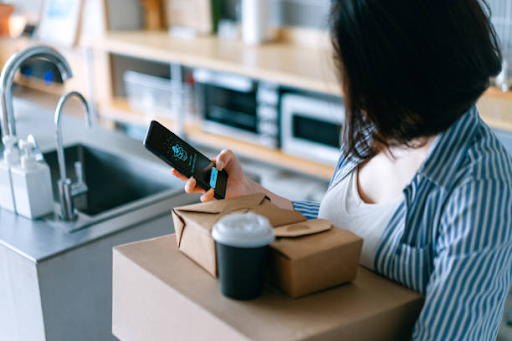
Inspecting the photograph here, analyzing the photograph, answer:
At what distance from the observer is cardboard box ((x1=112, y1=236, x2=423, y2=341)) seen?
2.44 feet

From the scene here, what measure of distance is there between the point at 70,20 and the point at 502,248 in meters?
4.08

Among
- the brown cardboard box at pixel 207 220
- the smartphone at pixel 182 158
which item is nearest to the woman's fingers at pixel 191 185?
the smartphone at pixel 182 158

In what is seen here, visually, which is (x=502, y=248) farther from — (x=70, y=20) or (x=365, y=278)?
(x=70, y=20)

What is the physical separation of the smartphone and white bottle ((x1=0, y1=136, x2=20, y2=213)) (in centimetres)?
51

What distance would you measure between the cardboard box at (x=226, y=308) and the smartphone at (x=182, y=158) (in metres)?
0.18

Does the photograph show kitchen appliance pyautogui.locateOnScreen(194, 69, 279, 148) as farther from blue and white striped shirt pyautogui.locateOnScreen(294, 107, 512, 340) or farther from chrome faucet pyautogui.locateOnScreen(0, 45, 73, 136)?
blue and white striped shirt pyautogui.locateOnScreen(294, 107, 512, 340)

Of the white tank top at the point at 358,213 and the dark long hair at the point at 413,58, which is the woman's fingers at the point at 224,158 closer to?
the white tank top at the point at 358,213

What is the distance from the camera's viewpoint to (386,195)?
3.41 ft

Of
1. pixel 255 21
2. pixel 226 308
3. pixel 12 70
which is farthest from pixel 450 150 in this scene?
pixel 255 21

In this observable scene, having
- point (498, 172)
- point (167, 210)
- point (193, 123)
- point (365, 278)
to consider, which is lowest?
point (193, 123)

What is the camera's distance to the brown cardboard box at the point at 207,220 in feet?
2.74

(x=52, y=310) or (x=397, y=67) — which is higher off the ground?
(x=397, y=67)

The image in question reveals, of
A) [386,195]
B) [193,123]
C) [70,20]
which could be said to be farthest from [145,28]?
[386,195]

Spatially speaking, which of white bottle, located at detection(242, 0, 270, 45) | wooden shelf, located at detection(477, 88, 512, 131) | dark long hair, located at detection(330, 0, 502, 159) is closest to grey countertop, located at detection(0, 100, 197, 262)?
dark long hair, located at detection(330, 0, 502, 159)
